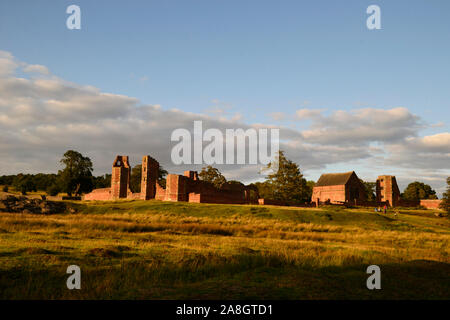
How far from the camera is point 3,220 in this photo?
22.7m

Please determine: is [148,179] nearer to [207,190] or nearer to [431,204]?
[207,190]

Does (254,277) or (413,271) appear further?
A: (413,271)

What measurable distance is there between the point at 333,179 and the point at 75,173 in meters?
58.8

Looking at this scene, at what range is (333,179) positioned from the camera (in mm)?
84688

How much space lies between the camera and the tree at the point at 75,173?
260ft

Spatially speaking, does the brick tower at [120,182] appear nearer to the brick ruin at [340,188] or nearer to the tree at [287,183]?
the tree at [287,183]

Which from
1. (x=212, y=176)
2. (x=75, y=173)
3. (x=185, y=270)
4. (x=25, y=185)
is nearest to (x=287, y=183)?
(x=212, y=176)

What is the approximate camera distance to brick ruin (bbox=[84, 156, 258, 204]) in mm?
56438

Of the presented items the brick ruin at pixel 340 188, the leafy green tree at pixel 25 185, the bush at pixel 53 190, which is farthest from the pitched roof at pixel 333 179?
the leafy green tree at pixel 25 185

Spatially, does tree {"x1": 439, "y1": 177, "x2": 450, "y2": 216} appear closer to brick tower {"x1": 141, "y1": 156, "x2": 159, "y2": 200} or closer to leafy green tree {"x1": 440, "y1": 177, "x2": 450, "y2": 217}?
leafy green tree {"x1": 440, "y1": 177, "x2": 450, "y2": 217}
